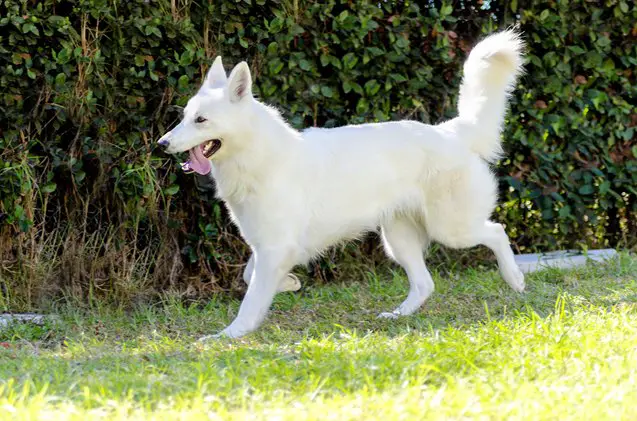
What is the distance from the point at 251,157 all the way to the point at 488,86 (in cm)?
141

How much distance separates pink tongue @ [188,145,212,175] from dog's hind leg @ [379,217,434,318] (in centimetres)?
122

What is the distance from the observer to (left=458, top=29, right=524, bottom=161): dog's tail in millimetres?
5148

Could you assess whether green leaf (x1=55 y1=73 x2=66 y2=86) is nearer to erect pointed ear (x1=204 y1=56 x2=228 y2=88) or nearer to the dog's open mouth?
erect pointed ear (x1=204 y1=56 x2=228 y2=88)

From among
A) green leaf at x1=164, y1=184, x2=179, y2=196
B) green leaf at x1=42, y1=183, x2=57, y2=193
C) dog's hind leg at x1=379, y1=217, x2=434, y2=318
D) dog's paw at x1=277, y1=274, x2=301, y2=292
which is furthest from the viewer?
green leaf at x1=164, y1=184, x2=179, y2=196

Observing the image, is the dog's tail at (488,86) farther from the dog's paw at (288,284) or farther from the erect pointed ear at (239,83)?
the erect pointed ear at (239,83)

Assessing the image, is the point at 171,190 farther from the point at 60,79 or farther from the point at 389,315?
the point at 389,315

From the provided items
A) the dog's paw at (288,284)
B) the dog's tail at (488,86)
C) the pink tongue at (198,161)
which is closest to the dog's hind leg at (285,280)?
the dog's paw at (288,284)

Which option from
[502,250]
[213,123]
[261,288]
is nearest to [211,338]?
[261,288]

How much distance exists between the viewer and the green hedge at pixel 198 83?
5.45 m

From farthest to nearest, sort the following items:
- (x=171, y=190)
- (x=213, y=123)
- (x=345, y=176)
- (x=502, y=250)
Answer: (x=171, y=190)
(x=502, y=250)
(x=345, y=176)
(x=213, y=123)

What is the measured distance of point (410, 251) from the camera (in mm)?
5375

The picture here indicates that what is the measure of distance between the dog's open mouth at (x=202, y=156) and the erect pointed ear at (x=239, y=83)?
0.76ft

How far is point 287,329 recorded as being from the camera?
16.1 ft

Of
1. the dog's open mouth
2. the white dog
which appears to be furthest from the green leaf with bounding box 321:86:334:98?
the dog's open mouth
